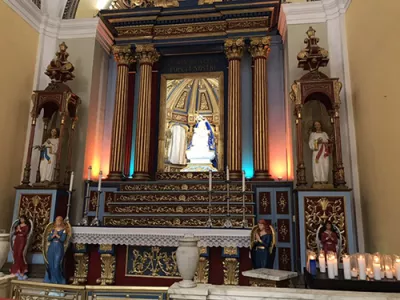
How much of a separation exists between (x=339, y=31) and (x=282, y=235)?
3695mm

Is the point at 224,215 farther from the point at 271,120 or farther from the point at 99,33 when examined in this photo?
the point at 99,33

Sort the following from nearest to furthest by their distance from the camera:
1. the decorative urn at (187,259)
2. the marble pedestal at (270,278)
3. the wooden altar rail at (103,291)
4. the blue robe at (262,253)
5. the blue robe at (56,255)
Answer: the wooden altar rail at (103,291)
the decorative urn at (187,259)
the marble pedestal at (270,278)
the blue robe at (262,253)
the blue robe at (56,255)

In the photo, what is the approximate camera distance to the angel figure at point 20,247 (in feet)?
18.0

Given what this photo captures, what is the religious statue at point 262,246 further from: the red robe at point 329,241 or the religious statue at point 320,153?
the religious statue at point 320,153

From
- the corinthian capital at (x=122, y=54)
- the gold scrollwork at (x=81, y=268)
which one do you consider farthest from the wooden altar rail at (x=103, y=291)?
the corinthian capital at (x=122, y=54)

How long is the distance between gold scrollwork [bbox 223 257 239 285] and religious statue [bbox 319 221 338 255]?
1.26m

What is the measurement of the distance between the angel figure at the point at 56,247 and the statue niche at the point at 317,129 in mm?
3436

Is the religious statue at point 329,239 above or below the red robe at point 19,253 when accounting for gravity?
above

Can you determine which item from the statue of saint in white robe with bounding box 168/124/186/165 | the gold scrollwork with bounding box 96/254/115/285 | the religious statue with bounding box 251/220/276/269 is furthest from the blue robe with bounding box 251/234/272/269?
the statue of saint in white robe with bounding box 168/124/186/165

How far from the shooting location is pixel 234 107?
Answer: 6.88 metres

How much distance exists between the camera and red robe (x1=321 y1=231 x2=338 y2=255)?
4.92m

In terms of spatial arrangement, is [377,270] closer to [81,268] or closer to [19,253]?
[81,268]

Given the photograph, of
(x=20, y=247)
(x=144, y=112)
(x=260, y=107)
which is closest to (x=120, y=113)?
(x=144, y=112)

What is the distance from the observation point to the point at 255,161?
21.8 ft
